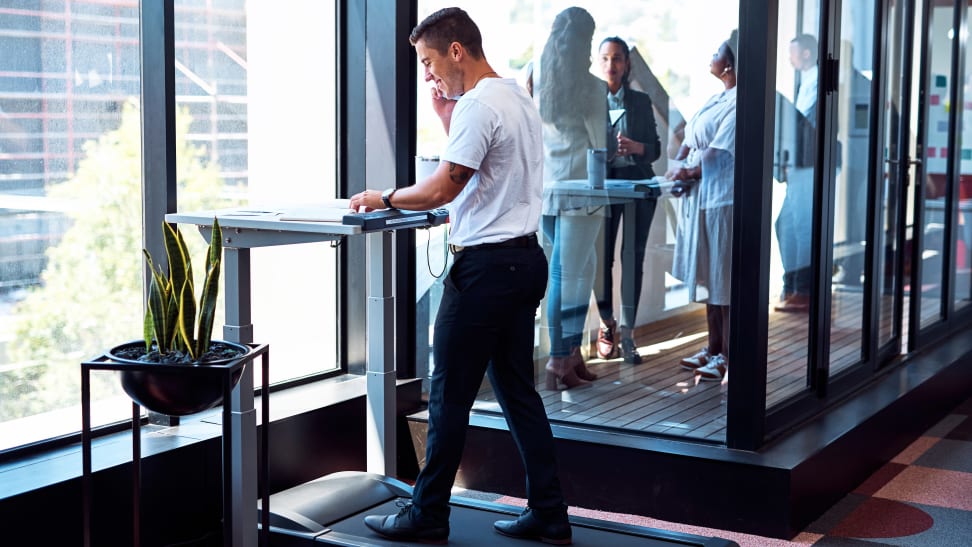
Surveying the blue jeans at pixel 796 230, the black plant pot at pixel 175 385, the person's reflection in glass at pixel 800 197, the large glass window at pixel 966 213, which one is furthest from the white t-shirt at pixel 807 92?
the large glass window at pixel 966 213

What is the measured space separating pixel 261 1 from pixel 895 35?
314cm

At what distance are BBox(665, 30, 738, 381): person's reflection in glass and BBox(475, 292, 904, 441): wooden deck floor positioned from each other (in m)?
0.06

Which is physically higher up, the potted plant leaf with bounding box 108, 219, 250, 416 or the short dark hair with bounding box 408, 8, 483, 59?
the short dark hair with bounding box 408, 8, 483, 59

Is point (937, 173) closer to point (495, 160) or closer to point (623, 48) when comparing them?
point (623, 48)

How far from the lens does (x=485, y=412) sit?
4.74 meters

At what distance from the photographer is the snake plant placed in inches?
124

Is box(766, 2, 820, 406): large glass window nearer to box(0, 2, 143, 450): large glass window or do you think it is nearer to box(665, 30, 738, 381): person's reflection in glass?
box(665, 30, 738, 381): person's reflection in glass

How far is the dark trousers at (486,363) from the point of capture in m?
3.32

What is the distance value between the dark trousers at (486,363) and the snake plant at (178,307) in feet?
2.13

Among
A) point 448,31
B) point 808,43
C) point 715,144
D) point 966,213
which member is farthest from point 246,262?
point 966,213

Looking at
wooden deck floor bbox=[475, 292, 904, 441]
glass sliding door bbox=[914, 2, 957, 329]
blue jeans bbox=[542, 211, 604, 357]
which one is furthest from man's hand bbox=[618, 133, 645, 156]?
glass sliding door bbox=[914, 2, 957, 329]

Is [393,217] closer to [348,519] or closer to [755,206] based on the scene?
[348,519]

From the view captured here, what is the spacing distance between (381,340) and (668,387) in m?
1.25

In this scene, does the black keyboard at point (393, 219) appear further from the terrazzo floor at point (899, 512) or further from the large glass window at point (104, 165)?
the terrazzo floor at point (899, 512)
